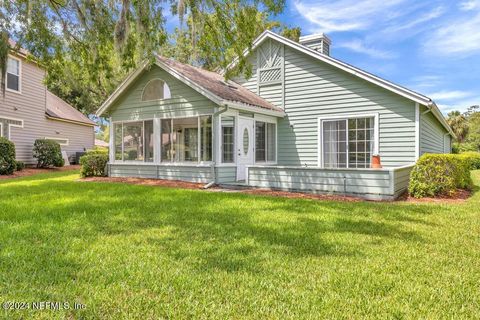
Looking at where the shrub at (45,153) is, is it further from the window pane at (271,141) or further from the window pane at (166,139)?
the window pane at (271,141)

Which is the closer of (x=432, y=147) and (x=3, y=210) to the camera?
(x=3, y=210)

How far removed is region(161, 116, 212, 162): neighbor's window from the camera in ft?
35.8

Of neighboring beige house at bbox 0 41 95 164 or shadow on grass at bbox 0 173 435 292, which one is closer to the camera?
shadow on grass at bbox 0 173 435 292

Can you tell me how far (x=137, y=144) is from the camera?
12695mm

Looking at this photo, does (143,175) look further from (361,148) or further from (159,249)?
(159,249)

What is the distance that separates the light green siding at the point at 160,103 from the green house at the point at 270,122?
36 millimetres

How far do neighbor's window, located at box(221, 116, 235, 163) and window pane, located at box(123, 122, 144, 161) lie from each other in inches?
148

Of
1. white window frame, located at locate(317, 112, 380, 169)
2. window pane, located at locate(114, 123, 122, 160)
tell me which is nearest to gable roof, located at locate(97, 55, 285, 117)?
window pane, located at locate(114, 123, 122, 160)

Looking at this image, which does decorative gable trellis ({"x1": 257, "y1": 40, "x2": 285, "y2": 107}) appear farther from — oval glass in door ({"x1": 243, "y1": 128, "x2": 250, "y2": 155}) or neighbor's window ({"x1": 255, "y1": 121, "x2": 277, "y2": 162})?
oval glass in door ({"x1": 243, "y1": 128, "x2": 250, "y2": 155})

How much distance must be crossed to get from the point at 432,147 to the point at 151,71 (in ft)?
38.6

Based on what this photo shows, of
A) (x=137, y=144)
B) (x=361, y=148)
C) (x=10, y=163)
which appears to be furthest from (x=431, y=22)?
(x=10, y=163)

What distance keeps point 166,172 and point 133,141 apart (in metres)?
2.17

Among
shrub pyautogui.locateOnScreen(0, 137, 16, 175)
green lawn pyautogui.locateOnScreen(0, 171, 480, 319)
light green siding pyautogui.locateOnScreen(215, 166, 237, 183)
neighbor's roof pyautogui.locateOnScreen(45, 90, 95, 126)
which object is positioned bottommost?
green lawn pyautogui.locateOnScreen(0, 171, 480, 319)

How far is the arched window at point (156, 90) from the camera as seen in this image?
462 inches
